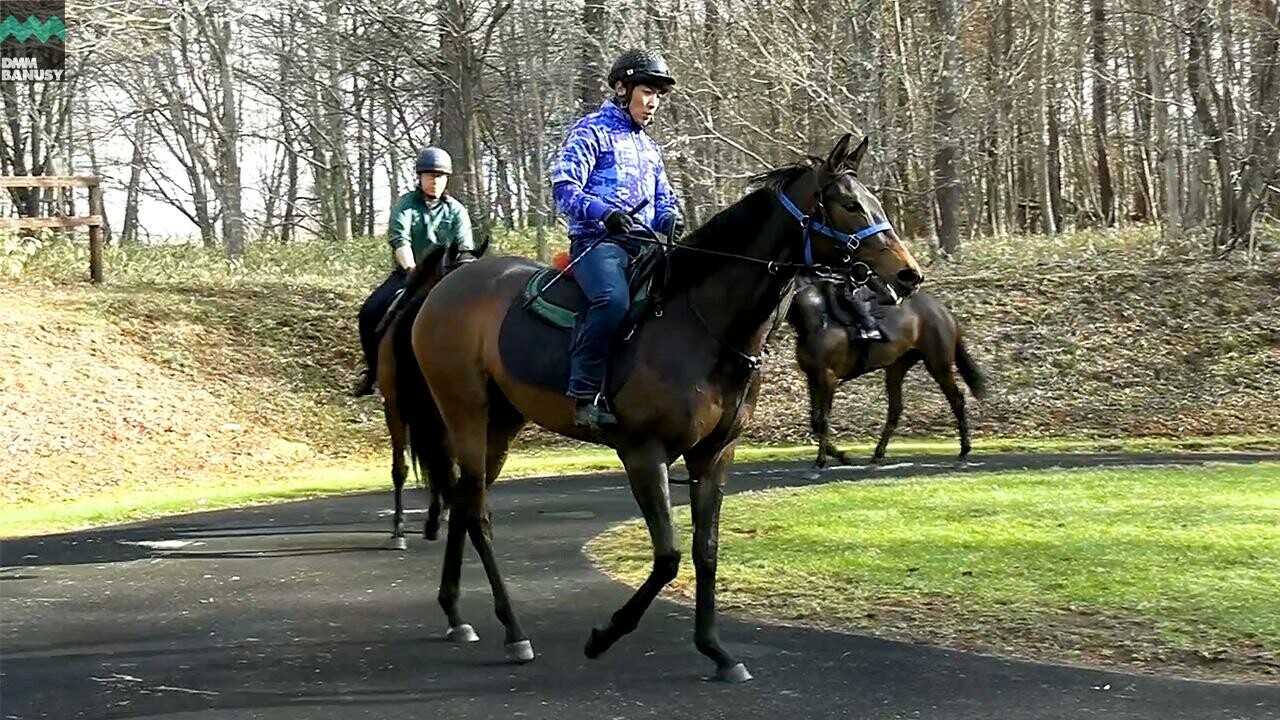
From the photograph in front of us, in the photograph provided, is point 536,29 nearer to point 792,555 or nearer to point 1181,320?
point 1181,320

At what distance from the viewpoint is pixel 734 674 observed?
6070 millimetres

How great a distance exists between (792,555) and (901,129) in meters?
15.4

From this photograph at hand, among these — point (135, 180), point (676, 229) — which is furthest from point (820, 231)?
point (135, 180)

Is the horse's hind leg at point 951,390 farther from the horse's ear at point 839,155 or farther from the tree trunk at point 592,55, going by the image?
the tree trunk at point 592,55

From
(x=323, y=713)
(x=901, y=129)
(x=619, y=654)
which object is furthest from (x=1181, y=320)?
(x=323, y=713)

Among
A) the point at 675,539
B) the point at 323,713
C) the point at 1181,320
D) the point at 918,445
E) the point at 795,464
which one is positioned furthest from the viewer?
the point at 1181,320

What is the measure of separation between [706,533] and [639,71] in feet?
7.11

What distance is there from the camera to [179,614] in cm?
785

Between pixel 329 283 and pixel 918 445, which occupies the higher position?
pixel 329 283

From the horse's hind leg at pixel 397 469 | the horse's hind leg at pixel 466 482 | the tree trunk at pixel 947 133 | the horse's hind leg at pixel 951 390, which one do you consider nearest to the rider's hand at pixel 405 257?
the horse's hind leg at pixel 397 469

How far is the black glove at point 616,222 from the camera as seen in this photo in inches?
247

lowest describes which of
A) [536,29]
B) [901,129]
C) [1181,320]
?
[1181,320]

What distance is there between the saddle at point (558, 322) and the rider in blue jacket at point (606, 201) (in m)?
0.06

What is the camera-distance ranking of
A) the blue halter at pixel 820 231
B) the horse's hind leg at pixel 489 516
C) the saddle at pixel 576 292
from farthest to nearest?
the horse's hind leg at pixel 489 516 → the saddle at pixel 576 292 → the blue halter at pixel 820 231
